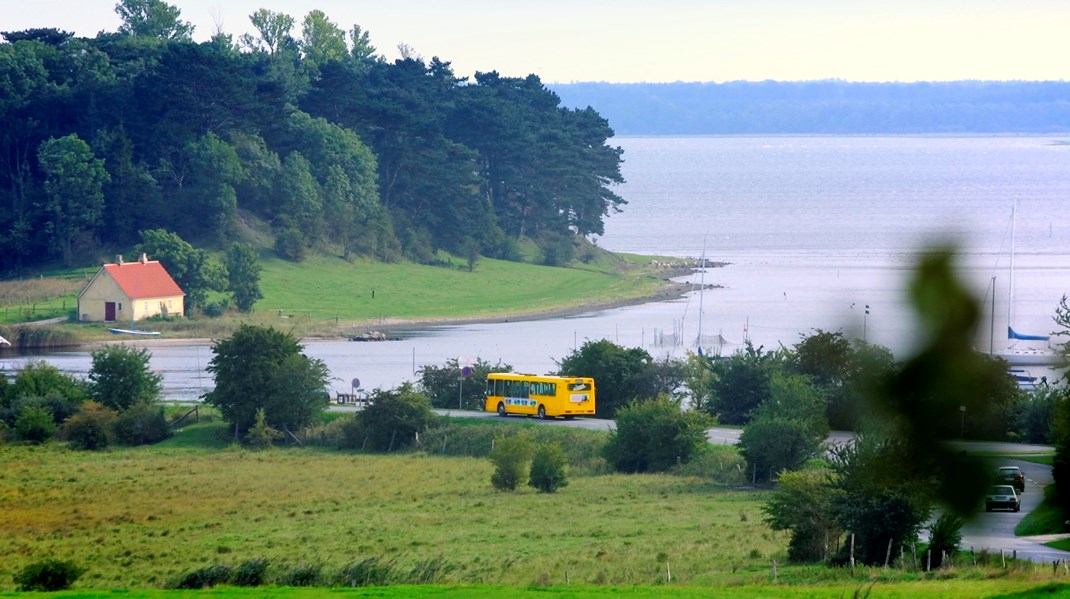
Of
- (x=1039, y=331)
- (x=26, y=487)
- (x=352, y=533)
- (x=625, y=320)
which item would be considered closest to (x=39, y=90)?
(x=625, y=320)

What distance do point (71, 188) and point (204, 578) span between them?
276 ft

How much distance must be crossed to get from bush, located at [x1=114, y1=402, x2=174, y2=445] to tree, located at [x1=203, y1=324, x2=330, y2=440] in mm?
1899

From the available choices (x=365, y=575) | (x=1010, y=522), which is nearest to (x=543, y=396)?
(x=1010, y=522)

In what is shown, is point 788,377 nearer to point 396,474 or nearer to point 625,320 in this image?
point 396,474

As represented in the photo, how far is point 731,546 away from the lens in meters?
32.0

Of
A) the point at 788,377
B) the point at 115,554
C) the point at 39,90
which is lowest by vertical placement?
the point at 115,554

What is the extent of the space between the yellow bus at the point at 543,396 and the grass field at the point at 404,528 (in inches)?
192

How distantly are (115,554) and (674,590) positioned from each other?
46.9 feet

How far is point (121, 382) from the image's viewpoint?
193 feet

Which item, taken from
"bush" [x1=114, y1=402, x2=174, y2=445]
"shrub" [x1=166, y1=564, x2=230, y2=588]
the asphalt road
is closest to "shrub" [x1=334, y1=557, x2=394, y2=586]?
"shrub" [x1=166, y1=564, x2=230, y2=588]

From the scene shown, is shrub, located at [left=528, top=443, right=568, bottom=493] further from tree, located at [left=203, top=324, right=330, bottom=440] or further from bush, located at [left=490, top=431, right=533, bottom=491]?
tree, located at [left=203, top=324, right=330, bottom=440]

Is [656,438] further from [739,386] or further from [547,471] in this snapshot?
[739,386]

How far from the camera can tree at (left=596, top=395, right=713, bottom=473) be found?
47.0 m

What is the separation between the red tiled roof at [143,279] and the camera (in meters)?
92.7
